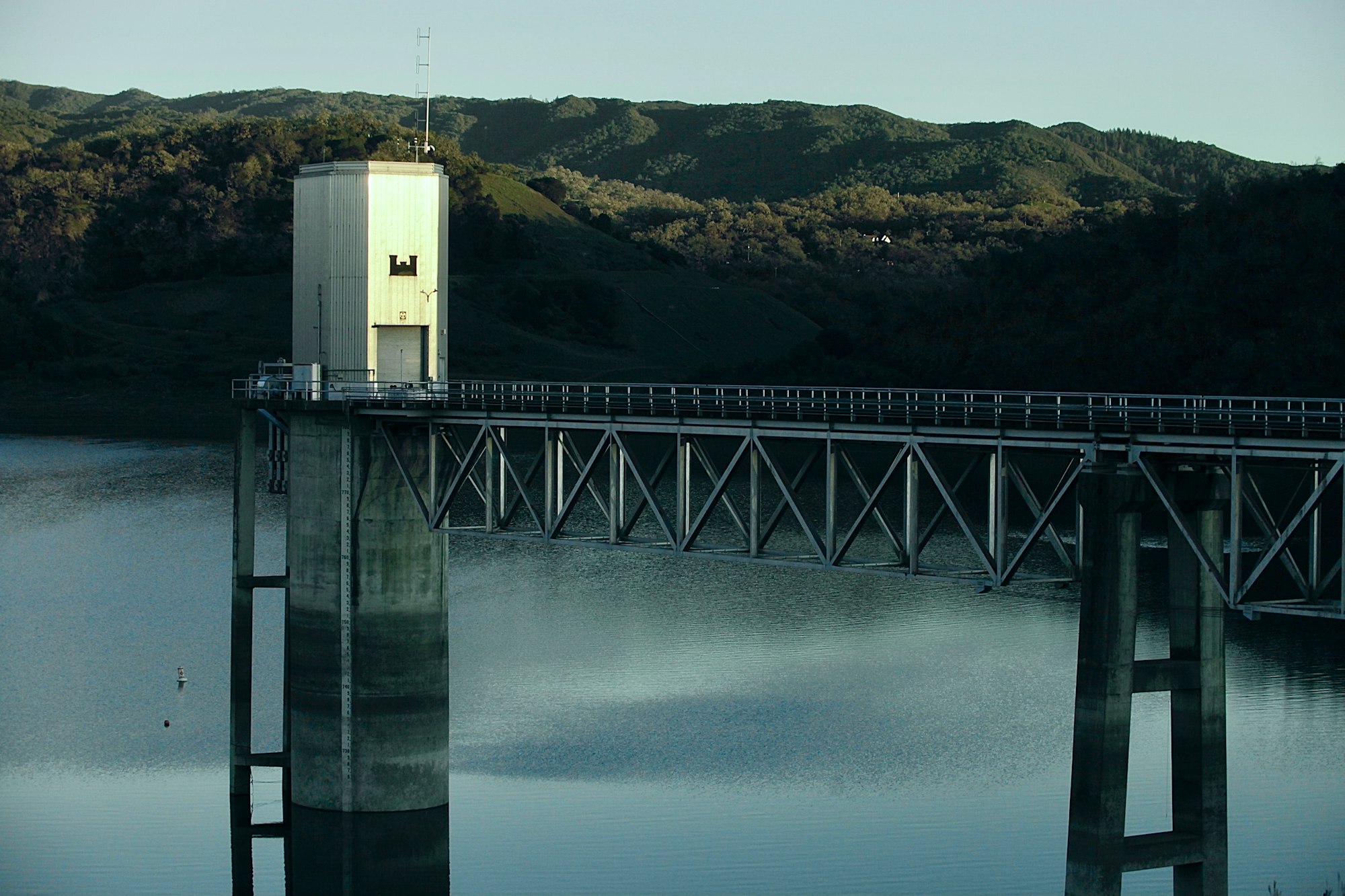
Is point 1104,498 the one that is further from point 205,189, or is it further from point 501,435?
point 205,189

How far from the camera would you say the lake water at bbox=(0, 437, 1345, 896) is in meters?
40.4

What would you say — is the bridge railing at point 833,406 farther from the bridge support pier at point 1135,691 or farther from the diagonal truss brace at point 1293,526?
the bridge support pier at point 1135,691

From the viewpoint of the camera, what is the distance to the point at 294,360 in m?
44.8

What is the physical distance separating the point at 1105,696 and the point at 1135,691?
85 centimetres

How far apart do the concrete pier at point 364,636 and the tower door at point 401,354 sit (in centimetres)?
273

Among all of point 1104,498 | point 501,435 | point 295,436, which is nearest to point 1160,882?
point 1104,498

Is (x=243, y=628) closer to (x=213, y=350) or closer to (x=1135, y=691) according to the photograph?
(x=1135, y=691)

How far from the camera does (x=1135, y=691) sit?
29016mm

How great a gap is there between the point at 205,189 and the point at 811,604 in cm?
14126

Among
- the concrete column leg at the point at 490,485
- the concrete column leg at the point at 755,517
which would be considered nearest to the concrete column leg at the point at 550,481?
the concrete column leg at the point at 490,485

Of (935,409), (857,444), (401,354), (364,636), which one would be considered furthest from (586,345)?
(935,409)

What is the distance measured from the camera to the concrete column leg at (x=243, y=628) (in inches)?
1724

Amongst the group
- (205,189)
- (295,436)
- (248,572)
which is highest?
(205,189)

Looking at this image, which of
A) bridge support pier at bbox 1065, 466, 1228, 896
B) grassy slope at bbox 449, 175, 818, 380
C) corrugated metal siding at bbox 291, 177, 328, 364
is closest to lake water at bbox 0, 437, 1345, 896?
bridge support pier at bbox 1065, 466, 1228, 896
